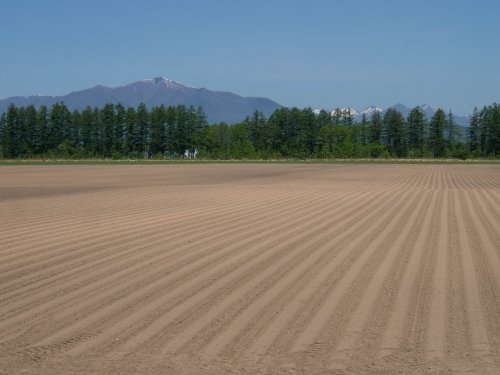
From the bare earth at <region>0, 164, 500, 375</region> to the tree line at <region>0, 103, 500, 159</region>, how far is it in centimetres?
9948

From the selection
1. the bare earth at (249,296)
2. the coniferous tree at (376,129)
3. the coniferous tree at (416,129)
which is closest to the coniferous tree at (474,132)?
the coniferous tree at (416,129)

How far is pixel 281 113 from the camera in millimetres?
120500

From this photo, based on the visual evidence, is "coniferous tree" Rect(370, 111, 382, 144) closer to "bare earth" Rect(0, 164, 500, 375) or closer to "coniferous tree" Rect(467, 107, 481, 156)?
"coniferous tree" Rect(467, 107, 481, 156)

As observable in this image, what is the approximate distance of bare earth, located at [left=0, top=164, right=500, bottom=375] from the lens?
5066 mm

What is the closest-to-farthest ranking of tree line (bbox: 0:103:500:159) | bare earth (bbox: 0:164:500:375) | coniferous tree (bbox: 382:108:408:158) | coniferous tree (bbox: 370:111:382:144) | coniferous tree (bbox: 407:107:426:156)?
bare earth (bbox: 0:164:500:375) < tree line (bbox: 0:103:500:159) < coniferous tree (bbox: 382:108:408:158) < coniferous tree (bbox: 407:107:426:156) < coniferous tree (bbox: 370:111:382:144)

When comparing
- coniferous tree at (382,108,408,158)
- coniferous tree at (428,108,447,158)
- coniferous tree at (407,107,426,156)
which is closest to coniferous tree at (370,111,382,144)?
coniferous tree at (382,108,408,158)

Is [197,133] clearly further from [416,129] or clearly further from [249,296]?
[249,296]

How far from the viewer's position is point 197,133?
118750 mm

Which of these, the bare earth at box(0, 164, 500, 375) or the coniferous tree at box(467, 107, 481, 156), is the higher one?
the coniferous tree at box(467, 107, 481, 156)

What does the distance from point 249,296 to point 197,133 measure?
11276 cm

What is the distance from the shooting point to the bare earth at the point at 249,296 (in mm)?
5066

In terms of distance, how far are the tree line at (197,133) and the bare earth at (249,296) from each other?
3916 inches

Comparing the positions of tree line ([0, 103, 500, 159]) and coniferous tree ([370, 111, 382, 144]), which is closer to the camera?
tree line ([0, 103, 500, 159])

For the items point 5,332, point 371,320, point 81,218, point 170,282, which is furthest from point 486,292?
point 81,218
